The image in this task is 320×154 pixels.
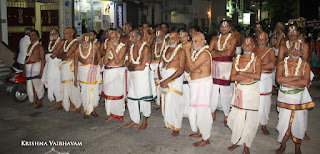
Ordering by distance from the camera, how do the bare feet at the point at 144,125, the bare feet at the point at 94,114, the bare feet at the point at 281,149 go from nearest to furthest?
the bare feet at the point at 281,149 < the bare feet at the point at 144,125 < the bare feet at the point at 94,114

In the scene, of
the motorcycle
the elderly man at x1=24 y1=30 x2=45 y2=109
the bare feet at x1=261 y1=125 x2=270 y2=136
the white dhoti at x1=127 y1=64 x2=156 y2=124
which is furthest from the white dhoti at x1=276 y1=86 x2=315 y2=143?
the motorcycle

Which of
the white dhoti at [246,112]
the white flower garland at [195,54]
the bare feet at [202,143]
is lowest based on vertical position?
the bare feet at [202,143]

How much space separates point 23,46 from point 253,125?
8.59 m

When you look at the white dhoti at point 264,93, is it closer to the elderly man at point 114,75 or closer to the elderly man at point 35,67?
the elderly man at point 114,75

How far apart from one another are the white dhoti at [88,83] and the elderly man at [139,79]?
102 cm

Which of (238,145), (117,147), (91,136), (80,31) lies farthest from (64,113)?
(80,31)

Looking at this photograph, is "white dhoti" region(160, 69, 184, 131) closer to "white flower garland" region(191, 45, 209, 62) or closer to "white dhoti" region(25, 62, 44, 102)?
"white flower garland" region(191, 45, 209, 62)

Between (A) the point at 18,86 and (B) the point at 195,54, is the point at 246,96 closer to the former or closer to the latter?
(B) the point at 195,54

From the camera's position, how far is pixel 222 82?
240 inches

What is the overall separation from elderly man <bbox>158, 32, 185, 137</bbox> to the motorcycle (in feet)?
15.2

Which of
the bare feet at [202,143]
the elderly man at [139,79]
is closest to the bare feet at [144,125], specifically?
the elderly man at [139,79]

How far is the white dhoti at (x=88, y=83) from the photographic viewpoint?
6562 millimetres

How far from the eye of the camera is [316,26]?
76.7ft

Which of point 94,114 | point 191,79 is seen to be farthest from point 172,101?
point 94,114
